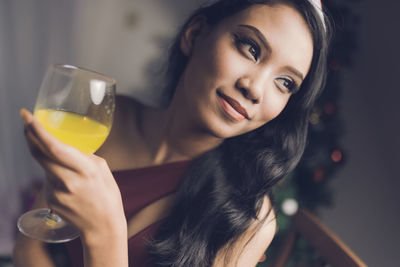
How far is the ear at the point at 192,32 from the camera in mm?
1161

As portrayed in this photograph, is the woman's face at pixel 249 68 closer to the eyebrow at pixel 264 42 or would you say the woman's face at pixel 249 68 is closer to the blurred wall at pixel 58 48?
the eyebrow at pixel 264 42

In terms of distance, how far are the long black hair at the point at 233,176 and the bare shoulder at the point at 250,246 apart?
2 centimetres

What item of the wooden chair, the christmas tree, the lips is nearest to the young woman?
the lips

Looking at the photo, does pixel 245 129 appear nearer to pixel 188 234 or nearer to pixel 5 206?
pixel 188 234

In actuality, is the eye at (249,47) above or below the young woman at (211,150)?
above

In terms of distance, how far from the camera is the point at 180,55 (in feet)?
4.50

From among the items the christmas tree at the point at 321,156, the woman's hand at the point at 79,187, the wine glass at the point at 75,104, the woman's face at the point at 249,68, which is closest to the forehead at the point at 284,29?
the woman's face at the point at 249,68

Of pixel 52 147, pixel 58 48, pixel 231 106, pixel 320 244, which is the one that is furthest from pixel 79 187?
pixel 58 48

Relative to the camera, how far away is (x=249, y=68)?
0.95 metres

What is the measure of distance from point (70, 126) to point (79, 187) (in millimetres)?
156

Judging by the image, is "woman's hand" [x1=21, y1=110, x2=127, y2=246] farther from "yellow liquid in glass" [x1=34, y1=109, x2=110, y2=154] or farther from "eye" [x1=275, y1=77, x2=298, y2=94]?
"eye" [x1=275, y1=77, x2=298, y2=94]

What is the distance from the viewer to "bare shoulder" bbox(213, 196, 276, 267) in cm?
107

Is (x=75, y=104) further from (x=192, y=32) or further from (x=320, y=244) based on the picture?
(x=320, y=244)

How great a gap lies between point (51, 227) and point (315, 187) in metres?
1.75
